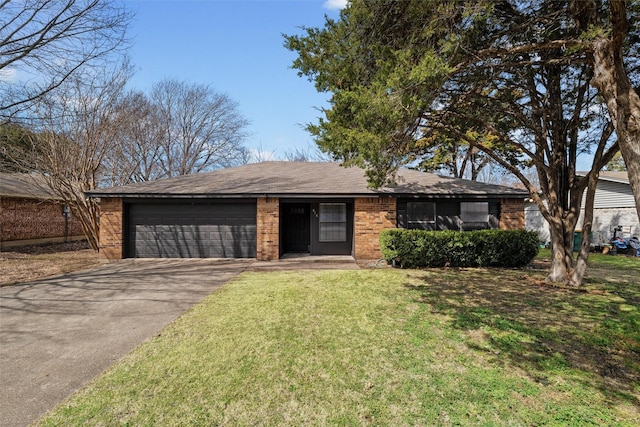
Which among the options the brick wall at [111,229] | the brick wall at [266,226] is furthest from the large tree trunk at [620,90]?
the brick wall at [111,229]

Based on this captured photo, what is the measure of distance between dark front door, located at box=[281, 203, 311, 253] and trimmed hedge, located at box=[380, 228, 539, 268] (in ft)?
14.1

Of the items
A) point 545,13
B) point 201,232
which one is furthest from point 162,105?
point 545,13

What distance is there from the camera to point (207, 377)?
2949 millimetres

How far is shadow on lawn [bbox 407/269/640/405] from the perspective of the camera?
3195mm

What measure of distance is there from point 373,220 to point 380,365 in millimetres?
7606

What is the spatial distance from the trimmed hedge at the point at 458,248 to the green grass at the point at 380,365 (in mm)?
2896

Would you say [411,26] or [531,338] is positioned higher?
[411,26]

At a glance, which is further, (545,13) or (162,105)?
(162,105)

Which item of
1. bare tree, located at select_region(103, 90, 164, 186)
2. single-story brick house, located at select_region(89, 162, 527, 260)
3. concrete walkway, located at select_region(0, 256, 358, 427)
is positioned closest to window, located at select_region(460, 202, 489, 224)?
single-story brick house, located at select_region(89, 162, 527, 260)

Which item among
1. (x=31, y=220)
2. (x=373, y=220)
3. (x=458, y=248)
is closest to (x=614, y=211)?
(x=458, y=248)

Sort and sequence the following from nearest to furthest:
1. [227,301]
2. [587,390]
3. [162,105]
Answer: [587,390] → [227,301] → [162,105]

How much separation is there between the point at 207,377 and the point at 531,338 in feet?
13.1

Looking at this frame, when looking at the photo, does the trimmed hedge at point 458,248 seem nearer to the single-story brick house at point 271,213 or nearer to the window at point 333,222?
the single-story brick house at point 271,213

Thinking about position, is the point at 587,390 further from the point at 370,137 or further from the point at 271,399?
the point at 370,137
